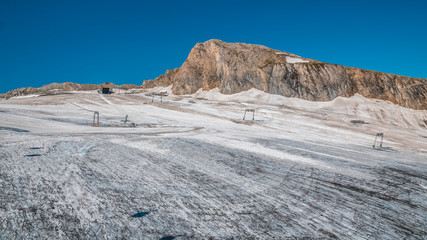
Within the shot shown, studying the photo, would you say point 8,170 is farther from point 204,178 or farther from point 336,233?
point 336,233

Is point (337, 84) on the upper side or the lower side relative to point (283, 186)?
upper

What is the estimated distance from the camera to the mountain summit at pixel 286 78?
65188mm

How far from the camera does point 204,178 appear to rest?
5.76 meters

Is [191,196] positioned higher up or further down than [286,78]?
further down

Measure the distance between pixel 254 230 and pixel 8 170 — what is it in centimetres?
504

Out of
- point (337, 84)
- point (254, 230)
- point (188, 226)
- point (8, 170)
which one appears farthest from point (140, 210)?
Answer: point (337, 84)

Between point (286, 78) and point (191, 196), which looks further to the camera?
point (286, 78)

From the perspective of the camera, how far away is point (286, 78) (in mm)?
69750

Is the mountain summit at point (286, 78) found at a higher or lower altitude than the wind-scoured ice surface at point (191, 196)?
higher

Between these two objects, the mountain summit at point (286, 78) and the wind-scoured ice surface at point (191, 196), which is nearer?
the wind-scoured ice surface at point (191, 196)

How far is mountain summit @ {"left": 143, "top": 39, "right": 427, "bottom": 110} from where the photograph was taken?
65188 mm

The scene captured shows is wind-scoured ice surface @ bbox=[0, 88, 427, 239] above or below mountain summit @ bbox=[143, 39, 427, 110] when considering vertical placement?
below

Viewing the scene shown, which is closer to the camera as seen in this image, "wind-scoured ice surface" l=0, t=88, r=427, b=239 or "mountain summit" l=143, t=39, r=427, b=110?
"wind-scoured ice surface" l=0, t=88, r=427, b=239

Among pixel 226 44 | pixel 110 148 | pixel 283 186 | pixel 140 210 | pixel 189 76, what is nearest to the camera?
pixel 140 210
